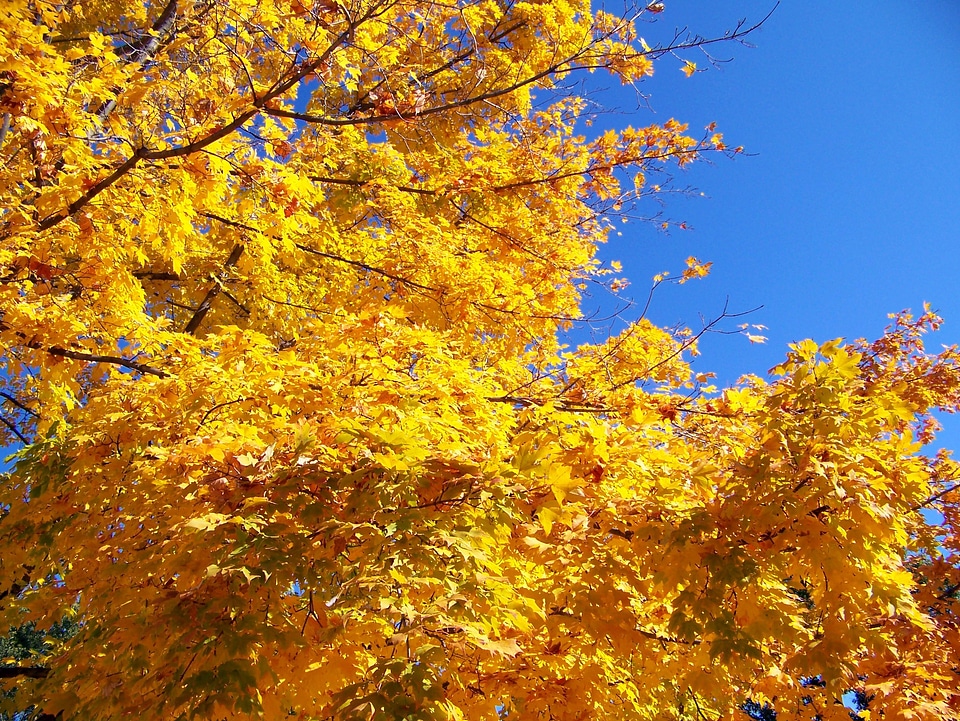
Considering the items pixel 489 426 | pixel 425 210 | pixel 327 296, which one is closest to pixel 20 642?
pixel 327 296

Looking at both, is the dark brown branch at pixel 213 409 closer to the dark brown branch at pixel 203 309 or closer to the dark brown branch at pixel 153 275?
the dark brown branch at pixel 203 309

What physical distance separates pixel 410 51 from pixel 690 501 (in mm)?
4836

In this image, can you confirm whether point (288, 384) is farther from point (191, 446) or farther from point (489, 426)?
point (489, 426)

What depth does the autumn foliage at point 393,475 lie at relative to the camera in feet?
7.72

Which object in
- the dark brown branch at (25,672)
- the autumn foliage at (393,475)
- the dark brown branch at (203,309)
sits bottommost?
the dark brown branch at (25,672)

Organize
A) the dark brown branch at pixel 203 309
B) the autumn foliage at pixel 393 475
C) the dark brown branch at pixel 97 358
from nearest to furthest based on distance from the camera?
the autumn foliage at pixel 393 475
the dark brown branch at pixel 97 358
the dark brown branch at pixel 203 309

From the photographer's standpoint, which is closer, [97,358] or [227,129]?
[227,129]

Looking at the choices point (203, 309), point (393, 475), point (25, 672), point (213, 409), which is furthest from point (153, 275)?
point (393, 475)

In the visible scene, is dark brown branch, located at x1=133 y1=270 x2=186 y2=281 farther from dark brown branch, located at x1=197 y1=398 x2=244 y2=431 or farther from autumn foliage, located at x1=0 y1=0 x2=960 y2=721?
dark brown branch, located at x1=197 y1=398 x2=244 y2=431

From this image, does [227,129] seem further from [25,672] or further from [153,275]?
[25,672]

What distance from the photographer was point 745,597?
279 cm

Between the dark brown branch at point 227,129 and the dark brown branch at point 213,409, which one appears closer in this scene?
the dark brown branch at point 227,129

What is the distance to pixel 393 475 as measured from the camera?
2439mm

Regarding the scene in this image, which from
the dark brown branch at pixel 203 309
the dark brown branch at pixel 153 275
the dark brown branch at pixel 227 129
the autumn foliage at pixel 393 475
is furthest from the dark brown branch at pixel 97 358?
the dark brown branch at pixel 153 275
